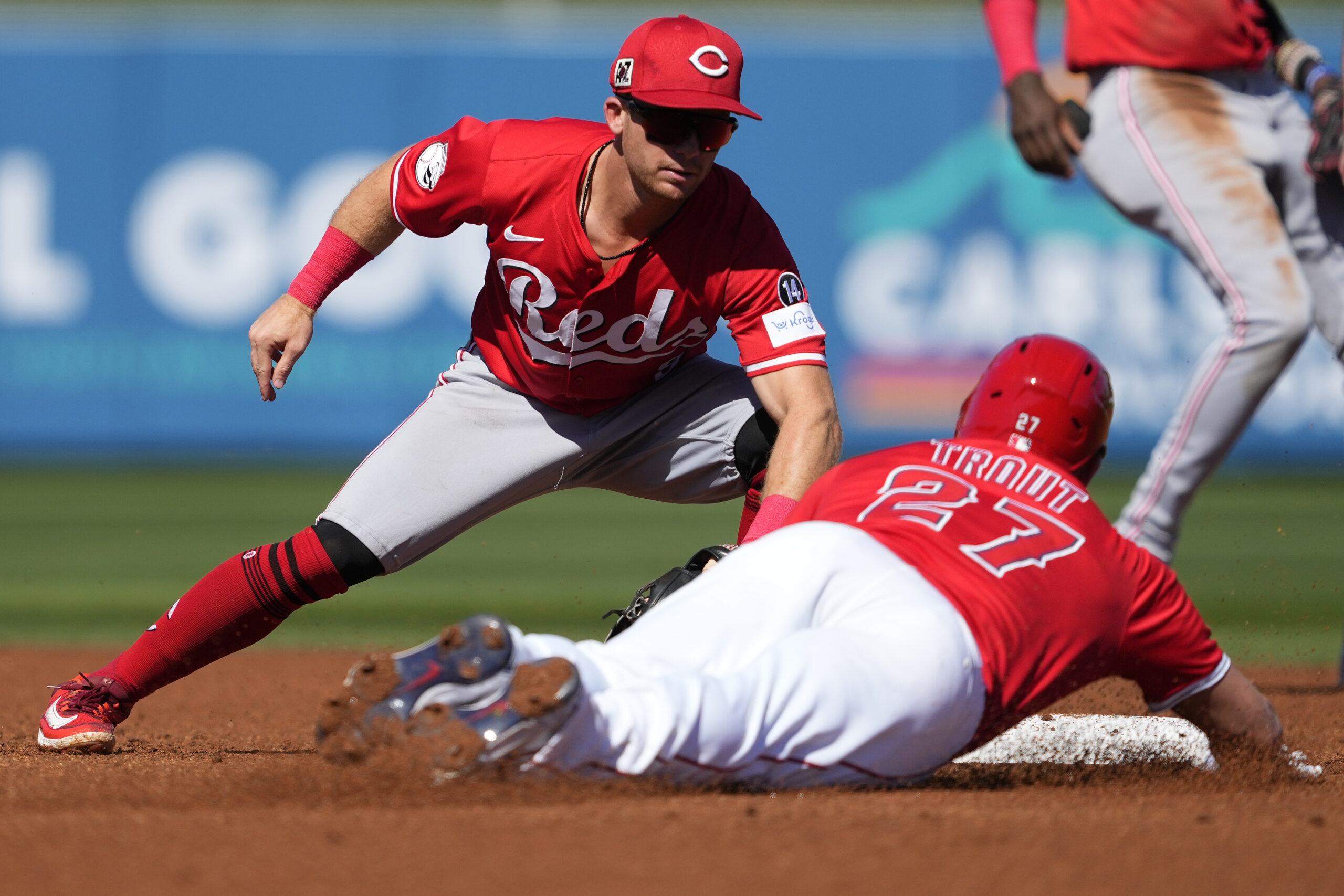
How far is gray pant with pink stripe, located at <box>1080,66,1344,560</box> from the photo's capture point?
4129mm

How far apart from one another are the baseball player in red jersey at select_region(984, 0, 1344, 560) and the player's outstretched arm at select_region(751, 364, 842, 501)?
2.90 ft

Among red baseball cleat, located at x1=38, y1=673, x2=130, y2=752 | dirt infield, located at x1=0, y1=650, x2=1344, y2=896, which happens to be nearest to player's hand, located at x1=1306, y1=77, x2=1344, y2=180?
dirt infield, located at x1=0, y1=650, x2=1344, y2=896

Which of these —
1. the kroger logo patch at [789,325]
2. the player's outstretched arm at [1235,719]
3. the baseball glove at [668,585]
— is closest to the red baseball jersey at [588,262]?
the kroger logo patch at [789,325]

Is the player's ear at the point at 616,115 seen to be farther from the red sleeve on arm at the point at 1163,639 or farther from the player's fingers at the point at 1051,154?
the red sleeve on arm at the point at 1163,639

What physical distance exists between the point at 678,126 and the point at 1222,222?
1555 millimetres

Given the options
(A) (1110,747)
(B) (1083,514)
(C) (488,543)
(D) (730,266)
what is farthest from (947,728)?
(C) (488,543)

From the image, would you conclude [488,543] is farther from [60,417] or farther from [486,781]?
[486,781]

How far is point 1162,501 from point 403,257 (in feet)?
32.4

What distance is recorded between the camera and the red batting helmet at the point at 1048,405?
324cm

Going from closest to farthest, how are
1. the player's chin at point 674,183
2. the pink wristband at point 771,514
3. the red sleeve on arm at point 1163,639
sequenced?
the red sleeve on arm at point 1163,639 → the pink wristband at point 771,514 → the player's chin at point 674,183

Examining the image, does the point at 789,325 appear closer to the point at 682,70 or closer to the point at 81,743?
the point at 682,70

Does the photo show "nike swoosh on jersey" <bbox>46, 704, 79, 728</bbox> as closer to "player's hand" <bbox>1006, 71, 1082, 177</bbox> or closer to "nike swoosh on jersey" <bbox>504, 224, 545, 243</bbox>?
"nike swoosh on jersey" <bbox>504, 224, 545, 243</bbox>

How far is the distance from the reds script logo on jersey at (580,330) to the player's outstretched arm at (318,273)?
37 centimetres

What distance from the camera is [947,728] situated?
9.22ft
